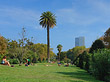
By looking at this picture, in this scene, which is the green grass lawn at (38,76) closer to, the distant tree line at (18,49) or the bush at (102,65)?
the bush at (102,65)

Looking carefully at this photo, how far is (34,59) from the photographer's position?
4884 cm

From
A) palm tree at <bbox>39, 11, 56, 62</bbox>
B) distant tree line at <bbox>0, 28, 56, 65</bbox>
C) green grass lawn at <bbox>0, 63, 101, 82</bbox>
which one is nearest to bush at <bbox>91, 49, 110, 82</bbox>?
green grass lawn at <bbox>0, 63, 101, 82</bbox>

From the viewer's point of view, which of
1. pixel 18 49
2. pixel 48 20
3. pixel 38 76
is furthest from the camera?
pixel 48 20

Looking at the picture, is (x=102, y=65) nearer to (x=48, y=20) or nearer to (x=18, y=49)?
(x=18, y=49)

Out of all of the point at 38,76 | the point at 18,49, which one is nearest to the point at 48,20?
the point at 18,49

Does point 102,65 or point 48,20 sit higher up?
point 48,20

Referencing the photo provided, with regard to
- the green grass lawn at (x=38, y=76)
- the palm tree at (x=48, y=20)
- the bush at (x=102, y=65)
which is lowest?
the green grass lawn at (x=38, y=76)

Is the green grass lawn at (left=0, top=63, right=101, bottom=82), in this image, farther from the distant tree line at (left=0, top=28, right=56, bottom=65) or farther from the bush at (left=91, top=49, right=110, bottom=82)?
the distant tree line at (left=0, top=28, right=56, bottom=65)

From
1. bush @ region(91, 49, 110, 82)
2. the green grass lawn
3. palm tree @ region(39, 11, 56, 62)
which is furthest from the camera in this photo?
palm tree @ region(39, 11, 56, 62)

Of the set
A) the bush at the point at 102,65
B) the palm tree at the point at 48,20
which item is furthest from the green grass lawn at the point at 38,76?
the palm tree at the point at 48,20

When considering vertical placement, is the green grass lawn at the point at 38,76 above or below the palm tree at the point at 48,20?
below

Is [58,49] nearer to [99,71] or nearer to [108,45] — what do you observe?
[108,45]

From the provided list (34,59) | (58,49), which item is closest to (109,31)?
(34,59)

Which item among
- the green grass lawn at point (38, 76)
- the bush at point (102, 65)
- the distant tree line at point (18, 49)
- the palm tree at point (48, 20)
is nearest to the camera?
the green grass lawn at point (38, 76)
